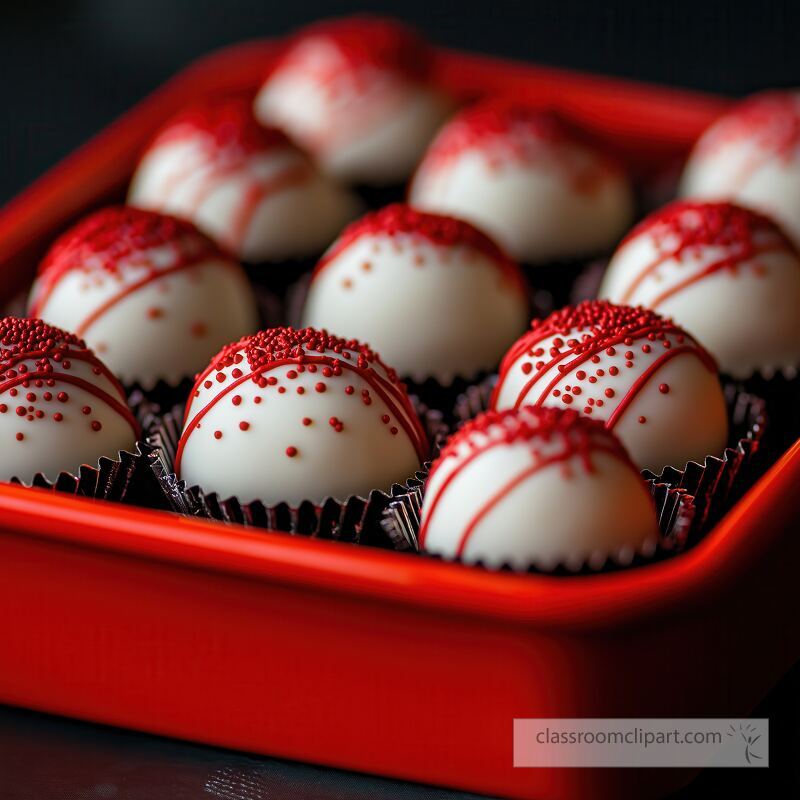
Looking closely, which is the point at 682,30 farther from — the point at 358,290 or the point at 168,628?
the point at 168,628

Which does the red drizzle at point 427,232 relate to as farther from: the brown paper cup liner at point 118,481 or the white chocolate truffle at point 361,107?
the white chocolate truffle at point 361,107

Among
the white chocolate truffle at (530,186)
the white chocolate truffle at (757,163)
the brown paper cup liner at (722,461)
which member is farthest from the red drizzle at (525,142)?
the brown paper cup liner at (722,461)

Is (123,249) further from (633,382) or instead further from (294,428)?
(633,382)

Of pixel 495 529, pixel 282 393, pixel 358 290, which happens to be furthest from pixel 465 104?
pixel 495 529

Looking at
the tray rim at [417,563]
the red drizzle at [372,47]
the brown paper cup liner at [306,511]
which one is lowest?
the brown paper cup liner at [306,511]

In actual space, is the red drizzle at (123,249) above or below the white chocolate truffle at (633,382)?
above

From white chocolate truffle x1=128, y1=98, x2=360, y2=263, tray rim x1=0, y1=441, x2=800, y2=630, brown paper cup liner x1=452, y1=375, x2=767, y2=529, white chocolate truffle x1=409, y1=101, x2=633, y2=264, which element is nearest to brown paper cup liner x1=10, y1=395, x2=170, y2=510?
tray rim x1=0, y1=441, x2=800, y2=630
